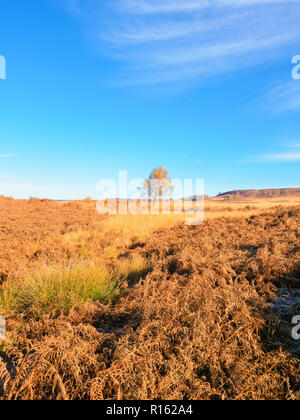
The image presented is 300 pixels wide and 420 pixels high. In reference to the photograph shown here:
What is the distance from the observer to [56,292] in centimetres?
469

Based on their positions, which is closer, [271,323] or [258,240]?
[271,323]

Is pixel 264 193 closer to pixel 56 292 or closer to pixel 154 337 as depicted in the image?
pixel 56 292

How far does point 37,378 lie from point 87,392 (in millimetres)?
549

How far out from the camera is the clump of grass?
4.32 metres

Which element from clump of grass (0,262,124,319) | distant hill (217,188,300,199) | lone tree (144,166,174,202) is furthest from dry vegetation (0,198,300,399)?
distant hill (217,188,300,199)

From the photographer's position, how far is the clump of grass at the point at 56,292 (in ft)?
14.2

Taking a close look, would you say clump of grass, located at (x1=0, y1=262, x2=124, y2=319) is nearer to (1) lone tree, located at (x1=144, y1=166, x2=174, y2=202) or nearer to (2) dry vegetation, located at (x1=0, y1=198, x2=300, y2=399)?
(2) dry vegetation, located at (x1=0, y1=198, x2=300, y2=399)

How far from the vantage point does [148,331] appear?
308 centimetres

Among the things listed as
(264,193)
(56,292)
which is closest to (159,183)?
(56,292)

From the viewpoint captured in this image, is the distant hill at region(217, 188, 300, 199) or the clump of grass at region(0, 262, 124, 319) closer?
the clump of grass at region(0, 262, 124, 319)

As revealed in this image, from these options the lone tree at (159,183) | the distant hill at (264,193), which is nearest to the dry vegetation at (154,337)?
the lone tree at (159,183)

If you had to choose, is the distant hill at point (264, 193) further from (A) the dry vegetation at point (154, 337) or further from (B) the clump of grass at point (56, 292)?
(B) the clump of grass at point (56, 292)
